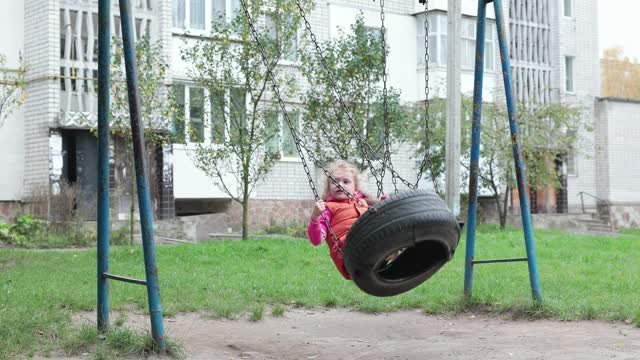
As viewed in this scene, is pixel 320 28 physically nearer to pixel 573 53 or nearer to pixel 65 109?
pixel 65 109

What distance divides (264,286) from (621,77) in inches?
2184

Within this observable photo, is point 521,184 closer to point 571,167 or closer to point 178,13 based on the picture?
point 178,13

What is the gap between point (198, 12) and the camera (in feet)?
78.8

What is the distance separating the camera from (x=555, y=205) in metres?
33.5

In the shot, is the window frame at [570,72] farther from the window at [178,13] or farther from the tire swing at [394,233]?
the tire swing at [394,233]

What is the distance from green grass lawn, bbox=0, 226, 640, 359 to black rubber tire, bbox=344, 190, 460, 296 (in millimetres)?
2320

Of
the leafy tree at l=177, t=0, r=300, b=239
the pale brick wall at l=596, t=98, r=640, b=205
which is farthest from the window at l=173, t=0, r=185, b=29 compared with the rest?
the pale brick wall at l=596, t=98, r=640, b=205

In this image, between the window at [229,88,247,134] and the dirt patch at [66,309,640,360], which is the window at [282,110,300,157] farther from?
the dirt patch at [66,309,640,360]

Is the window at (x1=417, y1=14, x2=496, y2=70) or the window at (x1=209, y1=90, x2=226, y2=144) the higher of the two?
the window at (x1=417, y1=14, x2=496, y2=70)

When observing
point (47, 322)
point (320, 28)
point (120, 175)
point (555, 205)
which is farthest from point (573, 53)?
point (47, 322)

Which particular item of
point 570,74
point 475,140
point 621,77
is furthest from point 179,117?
point 621,77

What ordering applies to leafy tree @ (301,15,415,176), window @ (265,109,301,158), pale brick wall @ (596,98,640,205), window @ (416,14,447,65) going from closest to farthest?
window @ (265,109,301,158)
leafy tree @ (301,15,415,176)
window @ (416,14,447,65)
pale brick wall @ (596,98,640,205)

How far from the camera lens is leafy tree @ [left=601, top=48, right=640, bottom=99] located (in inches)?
2329

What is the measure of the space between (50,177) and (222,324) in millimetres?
14567
